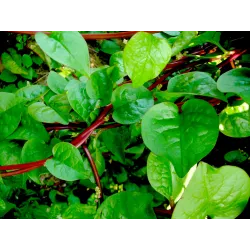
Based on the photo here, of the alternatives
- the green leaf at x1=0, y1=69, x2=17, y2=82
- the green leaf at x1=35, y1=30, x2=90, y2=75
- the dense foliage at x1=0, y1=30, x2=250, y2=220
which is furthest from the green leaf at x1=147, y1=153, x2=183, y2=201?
the green leaf at x1=0, y1=69, x2=17, y2=82

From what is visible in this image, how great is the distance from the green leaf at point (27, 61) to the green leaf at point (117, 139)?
23.5 inches

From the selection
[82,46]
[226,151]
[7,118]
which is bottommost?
[226,151]

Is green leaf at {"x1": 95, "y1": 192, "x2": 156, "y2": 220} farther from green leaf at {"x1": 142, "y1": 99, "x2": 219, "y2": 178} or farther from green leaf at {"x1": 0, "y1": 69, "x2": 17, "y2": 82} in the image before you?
green leaf at {"x1": 0, "y1": 69, "x2": 17, "y2": 82}

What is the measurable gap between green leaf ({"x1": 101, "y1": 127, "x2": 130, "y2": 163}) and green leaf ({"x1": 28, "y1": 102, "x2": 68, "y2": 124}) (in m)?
0.13

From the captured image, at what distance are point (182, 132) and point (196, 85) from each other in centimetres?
11

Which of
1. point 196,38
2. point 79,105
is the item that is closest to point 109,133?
point 79,105

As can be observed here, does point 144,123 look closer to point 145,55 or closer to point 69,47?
point 145,55

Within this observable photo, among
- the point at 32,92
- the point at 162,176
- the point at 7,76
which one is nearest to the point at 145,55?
the point at 162,176

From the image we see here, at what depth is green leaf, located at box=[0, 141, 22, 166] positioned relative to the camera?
2.17 feet

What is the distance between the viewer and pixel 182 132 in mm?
489

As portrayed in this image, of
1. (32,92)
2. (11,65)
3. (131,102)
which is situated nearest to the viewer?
(131,102)

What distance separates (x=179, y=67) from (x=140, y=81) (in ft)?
0.77

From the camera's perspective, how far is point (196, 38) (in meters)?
0.67

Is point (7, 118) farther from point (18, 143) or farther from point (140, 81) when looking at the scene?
point (140, 81)
